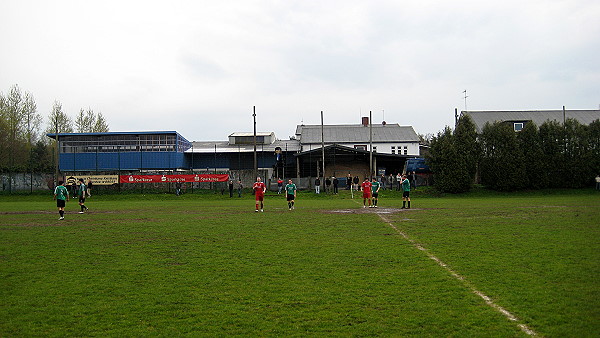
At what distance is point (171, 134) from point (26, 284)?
5432 centimetres

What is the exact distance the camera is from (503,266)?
34.2 ft

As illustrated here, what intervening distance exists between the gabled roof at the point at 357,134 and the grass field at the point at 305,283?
5533cm

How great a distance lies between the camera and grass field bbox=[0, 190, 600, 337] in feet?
22.4

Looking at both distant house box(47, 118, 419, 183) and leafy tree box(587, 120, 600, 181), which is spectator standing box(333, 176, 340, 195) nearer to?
distant house box(47, 118, 419, 183)

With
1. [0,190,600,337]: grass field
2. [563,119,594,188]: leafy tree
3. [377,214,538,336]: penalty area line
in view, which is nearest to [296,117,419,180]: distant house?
[563,119,594,188]: leafy tree

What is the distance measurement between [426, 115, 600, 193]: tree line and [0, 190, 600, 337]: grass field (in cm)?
3047

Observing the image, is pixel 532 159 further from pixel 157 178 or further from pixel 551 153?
pixel 157 178

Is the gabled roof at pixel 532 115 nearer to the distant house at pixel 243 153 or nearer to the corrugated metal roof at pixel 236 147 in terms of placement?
the distant house at pixel 243 153

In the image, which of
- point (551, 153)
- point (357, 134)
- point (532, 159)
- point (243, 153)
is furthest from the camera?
point (357, 134)

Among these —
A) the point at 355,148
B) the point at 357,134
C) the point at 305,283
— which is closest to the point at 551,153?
the point at 355,148

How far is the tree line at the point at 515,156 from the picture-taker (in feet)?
156

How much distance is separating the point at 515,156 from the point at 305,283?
44351 millimetres

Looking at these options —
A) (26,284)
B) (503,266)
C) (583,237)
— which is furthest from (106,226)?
(583,237)

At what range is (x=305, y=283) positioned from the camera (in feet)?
30.2
